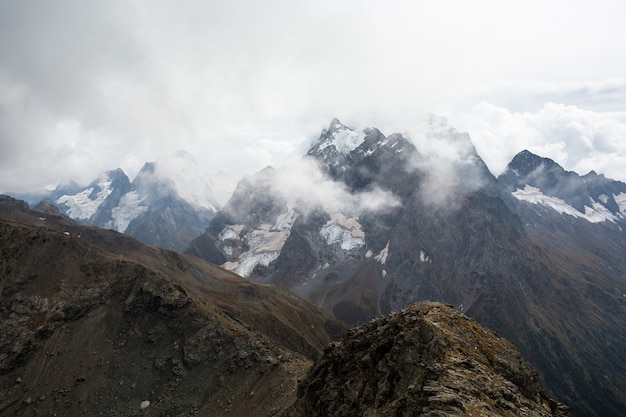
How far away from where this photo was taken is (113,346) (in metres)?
115

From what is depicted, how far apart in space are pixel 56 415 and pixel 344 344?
8575 centimetres

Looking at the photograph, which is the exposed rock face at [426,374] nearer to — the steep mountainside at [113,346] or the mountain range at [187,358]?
the mountain range at [187,358]

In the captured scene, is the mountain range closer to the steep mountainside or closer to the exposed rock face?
the exposed rock face

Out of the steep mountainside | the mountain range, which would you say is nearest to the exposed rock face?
the mountain range

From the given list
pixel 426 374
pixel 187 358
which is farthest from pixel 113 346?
pixel 426 374

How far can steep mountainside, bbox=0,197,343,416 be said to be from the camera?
95.4 m

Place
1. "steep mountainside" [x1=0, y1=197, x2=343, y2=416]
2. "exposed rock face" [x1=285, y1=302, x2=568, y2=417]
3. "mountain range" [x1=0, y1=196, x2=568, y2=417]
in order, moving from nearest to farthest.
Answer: "exposed rock face" [x1=285, y1=302, x2=568, y2=417] < "mountain range" [x1=0, y1=196, x2=568, y2=417] < "steep mountainside" [x1=0, y1=197, x2=343, y2=416]

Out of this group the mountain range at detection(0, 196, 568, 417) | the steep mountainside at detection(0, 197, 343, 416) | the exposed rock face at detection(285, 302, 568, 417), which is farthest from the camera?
the steep mountainside at detection(0, 197, 343, 416)

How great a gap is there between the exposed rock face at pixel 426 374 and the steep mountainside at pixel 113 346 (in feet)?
113

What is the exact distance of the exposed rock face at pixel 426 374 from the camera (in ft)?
99.8

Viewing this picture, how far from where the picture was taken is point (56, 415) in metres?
98.5

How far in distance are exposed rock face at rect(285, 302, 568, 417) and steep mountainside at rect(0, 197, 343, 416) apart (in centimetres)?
3443

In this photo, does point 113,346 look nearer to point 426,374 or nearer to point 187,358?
point 187,358

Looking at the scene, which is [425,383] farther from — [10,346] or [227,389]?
[10,346]
